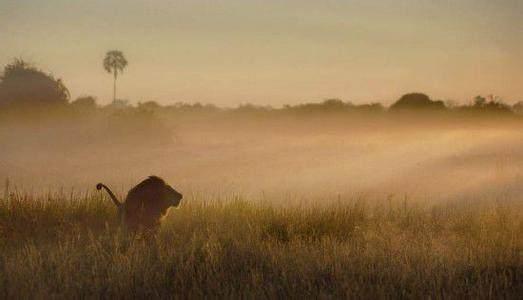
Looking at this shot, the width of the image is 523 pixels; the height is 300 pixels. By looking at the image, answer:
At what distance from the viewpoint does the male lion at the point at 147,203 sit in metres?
9.41

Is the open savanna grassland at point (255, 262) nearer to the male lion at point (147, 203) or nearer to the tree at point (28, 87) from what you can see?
the male lion at point (147, 203)

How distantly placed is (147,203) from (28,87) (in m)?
27.1

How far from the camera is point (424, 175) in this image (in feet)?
104

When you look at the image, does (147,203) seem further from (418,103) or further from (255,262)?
(418,103)

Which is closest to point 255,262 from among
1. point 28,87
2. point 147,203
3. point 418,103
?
point 147,203

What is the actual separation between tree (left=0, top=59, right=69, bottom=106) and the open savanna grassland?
23.7 meters

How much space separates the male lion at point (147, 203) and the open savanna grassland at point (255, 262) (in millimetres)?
243

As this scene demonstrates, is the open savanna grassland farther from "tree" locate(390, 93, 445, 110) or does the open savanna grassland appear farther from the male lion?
"tree" locate(390, 93, 445, 110)

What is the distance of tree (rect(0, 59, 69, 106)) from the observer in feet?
113

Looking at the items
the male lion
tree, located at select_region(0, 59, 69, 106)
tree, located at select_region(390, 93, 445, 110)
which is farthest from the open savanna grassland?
tree, located at select_region(390, 93, 445, 110)

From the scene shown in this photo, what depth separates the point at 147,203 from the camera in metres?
9.41

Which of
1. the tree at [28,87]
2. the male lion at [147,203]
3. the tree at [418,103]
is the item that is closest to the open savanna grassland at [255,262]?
the male lion at [147,203]

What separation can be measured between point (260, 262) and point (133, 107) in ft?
106

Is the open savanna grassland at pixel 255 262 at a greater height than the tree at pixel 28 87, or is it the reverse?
the tree at pixel 28 87
